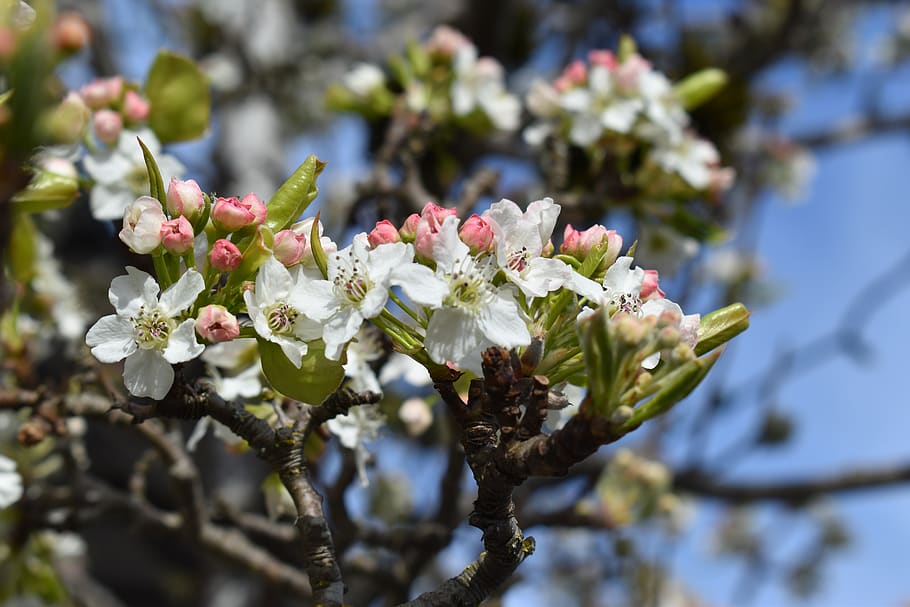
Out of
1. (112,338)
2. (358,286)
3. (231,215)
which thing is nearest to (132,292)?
(112,338)

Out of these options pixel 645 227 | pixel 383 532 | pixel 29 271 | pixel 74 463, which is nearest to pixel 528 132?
A: pixel 645 227

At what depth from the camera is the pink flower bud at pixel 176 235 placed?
3.19ft

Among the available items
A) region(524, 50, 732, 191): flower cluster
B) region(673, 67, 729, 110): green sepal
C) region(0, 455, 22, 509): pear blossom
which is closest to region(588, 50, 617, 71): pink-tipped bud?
region(524, 50, 732, 191): flower cluster

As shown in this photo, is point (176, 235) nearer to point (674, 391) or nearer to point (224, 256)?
point (224, 256)

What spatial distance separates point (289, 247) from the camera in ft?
3.27

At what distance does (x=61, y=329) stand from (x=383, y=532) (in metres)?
1.03

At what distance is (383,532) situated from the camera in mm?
1823

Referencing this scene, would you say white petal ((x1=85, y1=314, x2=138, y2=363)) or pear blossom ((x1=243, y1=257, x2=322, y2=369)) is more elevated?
pear blossom ((x1=243, y1=257, x2=322, y2=369))

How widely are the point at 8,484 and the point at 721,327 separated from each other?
124cm

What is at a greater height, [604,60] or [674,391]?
[604,60]

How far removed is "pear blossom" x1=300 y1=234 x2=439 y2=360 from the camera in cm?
88

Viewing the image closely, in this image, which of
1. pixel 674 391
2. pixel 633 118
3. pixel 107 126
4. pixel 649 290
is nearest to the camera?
pixel 674 391

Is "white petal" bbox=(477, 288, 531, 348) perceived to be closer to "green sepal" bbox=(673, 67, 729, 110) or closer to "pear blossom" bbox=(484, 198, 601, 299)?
"pear blossom" bbox=(484, 198, 601, 299)

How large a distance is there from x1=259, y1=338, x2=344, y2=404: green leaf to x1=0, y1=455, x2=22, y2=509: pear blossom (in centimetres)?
71
